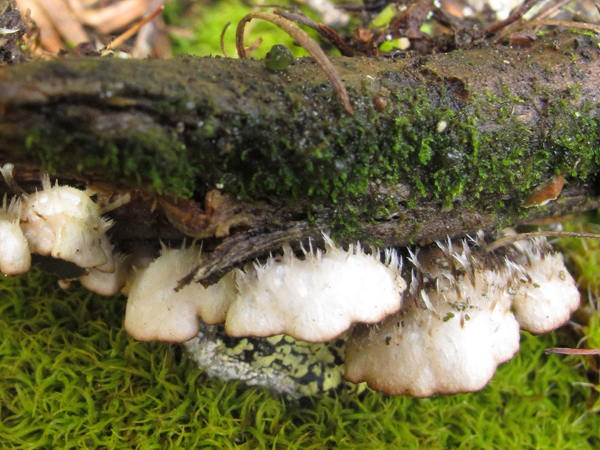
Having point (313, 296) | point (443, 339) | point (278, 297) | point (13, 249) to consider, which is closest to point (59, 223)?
point (13, 249)

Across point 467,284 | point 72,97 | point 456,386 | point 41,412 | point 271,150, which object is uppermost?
point 72,97

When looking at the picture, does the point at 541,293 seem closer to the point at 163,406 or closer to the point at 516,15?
the point at 516,15

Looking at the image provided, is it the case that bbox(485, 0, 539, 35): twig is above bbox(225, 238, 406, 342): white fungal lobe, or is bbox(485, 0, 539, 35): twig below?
above

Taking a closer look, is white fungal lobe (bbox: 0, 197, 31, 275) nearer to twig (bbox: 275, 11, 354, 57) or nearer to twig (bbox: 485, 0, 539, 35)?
twig (bbox: 275, 11, 354, 57)

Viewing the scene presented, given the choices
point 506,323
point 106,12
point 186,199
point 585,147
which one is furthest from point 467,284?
point 106,12

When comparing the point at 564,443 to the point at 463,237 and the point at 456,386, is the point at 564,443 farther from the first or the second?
the point at 463,237

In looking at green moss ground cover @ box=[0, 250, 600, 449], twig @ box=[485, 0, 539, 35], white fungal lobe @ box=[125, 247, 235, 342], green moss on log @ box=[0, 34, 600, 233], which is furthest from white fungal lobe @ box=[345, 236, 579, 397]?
twig @ box=[485, 0, 539, 35]
